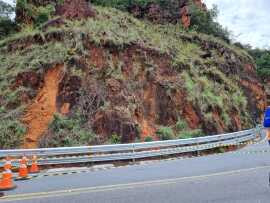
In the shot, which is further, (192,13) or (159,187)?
(192,13)

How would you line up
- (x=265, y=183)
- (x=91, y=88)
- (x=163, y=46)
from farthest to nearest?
1. (x=163, y=46)
2. (x=91, y=88)
3. (x=265, y=183)

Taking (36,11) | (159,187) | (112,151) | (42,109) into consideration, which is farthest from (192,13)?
(159,187)

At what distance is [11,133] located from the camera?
652 inches

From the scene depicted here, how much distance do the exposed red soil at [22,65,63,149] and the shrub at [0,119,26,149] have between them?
250mm

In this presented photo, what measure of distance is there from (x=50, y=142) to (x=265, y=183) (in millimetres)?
9690

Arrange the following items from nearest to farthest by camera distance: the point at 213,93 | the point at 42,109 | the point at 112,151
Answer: the point at 112,151
the point at 42,109
the point at 213,93

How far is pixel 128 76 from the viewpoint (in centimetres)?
2070

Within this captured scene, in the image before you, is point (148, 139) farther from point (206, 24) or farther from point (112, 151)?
point (206, 24)

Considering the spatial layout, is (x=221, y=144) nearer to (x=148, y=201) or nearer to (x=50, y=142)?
(x=50, y=142)

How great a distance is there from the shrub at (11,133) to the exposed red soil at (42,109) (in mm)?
250

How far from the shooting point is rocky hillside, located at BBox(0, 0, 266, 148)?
17.3 m

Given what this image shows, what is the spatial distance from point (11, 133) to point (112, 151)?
4.19 meters

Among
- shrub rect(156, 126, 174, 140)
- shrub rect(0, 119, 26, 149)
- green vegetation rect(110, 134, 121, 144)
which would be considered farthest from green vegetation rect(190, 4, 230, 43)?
shrub rect(0, 119, 26, 149)

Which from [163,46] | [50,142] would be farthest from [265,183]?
[163,46]
